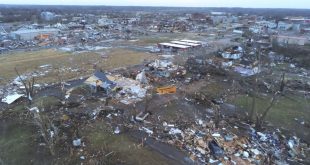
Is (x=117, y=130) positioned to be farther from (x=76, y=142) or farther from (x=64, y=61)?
(x=64, y=61)

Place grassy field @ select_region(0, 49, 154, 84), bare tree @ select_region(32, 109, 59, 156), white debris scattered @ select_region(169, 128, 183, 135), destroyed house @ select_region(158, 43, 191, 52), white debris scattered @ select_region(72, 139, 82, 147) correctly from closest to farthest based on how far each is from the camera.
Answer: bare tree @ select_region(32, 109, 59, 156) → white debris scattered @ select_region(72, 139, 82, 147) → white debris scattered @ select_region(169, 128, 183, 135) → grassy field @ select_region(0, 49, 154, 84) → destroyed house @ select_region(158, 43, 191, 52)

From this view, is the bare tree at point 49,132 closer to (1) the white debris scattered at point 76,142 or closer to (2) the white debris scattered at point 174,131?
(1) the white debris scattered at point 76,142

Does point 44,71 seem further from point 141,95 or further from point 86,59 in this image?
point 141,95

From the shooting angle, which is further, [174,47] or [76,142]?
[174,47]

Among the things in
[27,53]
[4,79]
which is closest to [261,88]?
[4,79]

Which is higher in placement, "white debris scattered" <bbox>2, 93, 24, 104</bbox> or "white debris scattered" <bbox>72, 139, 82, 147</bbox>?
"white debris scattered" <bbox>2, 93, 24, 104</bbox>

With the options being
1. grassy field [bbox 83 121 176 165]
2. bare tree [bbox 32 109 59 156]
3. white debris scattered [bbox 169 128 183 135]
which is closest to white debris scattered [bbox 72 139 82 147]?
grassy field [bbox 83 121 176 165]

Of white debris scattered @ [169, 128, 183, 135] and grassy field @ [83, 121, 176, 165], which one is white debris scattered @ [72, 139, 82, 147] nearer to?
grassy field @ [83, 121, 176, 165]

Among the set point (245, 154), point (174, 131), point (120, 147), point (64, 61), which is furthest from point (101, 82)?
point (64, 61)
